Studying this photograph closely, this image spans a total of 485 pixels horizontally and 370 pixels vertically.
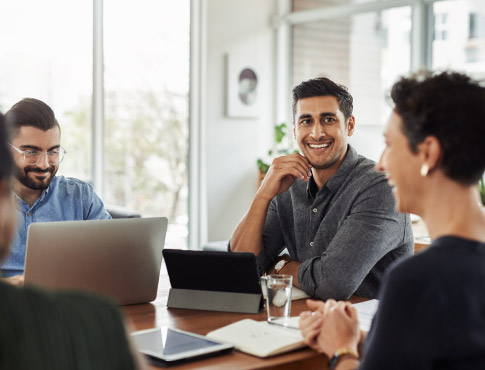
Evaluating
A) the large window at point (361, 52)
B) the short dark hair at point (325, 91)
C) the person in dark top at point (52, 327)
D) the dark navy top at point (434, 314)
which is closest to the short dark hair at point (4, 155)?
the person in dark top at point (52, 327)

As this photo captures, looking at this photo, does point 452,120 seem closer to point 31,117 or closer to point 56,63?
point 31,117

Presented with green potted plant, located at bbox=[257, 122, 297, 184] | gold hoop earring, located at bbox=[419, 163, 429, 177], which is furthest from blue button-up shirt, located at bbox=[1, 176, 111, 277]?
green potted plant, located at bbox=[257, 122, 297, 184]

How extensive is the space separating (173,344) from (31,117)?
1.36 metres

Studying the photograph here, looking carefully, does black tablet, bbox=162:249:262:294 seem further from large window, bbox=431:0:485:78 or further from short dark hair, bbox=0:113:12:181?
large window, bbox=431:0:485:78

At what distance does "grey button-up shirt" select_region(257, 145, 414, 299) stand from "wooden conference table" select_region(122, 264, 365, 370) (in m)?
0.11

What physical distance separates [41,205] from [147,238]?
2.72ft

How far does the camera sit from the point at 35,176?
8.81ft

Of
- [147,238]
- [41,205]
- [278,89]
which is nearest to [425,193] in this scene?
[147,238]

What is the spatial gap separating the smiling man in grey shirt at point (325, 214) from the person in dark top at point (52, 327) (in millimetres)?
1421

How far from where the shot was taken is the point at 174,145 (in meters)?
6.03

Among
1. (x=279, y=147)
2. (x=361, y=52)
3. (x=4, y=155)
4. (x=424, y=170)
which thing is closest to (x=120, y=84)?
(x=279, y=147)

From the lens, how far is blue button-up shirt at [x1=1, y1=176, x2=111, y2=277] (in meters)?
2.68

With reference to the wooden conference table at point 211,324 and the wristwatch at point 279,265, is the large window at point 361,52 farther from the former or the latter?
the wooden conference table at point 211,324

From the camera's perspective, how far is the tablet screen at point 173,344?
158cm
